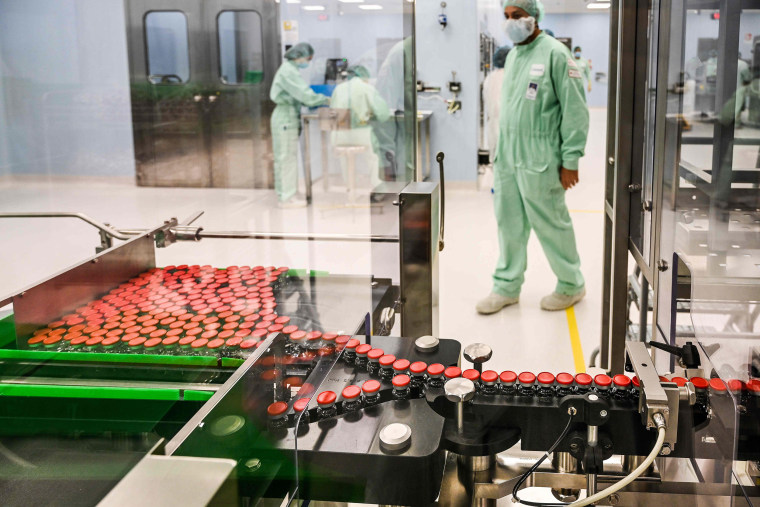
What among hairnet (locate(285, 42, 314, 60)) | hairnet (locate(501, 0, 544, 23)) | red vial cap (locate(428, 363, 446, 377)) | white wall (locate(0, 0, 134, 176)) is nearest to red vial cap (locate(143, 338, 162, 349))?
red vial cap (locate(428, 363, 446, 377))

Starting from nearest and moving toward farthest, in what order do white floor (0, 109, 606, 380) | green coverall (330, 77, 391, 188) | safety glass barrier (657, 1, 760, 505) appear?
safety glass barrier (657, 1, 760, 505) → white floor (0, 109, 606, 380) → green coverall (330, 77, 391, 188)

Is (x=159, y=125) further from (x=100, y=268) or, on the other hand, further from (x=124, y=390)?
(x=124, y=390)

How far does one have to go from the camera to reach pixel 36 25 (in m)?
3.63

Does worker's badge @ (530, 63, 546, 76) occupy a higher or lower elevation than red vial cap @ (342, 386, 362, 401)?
higher

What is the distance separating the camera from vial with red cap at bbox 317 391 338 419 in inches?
49.9

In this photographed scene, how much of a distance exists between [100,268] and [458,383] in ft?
4.64

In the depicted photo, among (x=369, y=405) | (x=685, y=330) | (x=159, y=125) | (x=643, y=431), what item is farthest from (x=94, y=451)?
(x=159, y=125)

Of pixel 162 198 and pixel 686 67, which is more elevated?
pixel 686 67

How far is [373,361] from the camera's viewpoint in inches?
56.7

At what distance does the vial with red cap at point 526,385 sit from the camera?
1279 millimetres

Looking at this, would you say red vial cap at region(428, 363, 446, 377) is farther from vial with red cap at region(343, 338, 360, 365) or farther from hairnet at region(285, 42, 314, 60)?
hairnet at region(285, 42, 314, 60)

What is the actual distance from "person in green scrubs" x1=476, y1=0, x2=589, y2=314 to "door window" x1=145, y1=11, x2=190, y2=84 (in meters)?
3.04

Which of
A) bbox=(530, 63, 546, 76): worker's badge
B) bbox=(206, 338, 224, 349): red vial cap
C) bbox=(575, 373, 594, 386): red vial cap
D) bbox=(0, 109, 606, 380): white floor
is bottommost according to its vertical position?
bbox=(0, 109, 606, 380): white floor

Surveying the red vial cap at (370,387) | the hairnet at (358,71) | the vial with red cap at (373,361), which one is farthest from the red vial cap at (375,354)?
the hairnet at (358,71)
